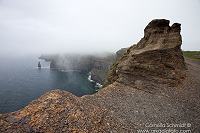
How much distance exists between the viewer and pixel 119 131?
60.0 ft

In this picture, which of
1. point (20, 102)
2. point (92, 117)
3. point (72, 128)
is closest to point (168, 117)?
point (92, 117)

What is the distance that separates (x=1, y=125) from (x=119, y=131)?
390 inches

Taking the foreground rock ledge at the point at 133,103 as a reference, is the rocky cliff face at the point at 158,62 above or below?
above

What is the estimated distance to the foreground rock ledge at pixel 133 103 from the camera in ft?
60.6

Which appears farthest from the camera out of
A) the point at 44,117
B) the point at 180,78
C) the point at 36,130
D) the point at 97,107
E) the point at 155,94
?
the point at 180,78

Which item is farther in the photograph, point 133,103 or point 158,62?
point 158,62

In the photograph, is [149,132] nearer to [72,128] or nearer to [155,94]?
[72,128]

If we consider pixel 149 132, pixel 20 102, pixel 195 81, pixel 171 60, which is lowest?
pixel 20 102

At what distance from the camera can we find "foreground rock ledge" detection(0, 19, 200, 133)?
1848 cm

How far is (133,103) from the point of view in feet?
81.5

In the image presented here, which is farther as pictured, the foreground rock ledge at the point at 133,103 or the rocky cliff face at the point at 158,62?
the rocky cliff face at the point at 158,62

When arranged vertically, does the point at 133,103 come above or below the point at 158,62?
below

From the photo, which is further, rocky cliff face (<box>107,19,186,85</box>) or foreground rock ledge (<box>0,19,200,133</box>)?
rocky cliff face (<box>107,19,186,85</box>)

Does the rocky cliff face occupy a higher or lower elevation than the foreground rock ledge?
higher
